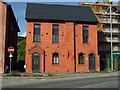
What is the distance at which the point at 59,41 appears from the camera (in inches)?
1783

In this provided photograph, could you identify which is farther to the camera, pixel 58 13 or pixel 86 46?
pixel 58 13

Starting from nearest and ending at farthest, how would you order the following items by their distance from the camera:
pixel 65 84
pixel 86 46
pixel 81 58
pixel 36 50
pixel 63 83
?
pixel 65 84
pixel 63 83
pixel 36 50
pixel 81 58
pixel 86 46

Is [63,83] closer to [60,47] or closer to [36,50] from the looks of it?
[36,50]

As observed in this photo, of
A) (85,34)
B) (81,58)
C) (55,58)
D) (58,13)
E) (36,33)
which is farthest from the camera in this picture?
(58,13)

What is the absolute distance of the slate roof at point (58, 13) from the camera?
4525 cm

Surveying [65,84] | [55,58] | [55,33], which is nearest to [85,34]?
[55,33]

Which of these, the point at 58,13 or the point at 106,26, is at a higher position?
the point at 106,26

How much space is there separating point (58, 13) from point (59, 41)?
191 inches

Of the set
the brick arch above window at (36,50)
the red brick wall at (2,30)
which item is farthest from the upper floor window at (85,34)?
the red brick wall at (2,30)

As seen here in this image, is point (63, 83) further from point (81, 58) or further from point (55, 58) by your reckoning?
point (81, 58)

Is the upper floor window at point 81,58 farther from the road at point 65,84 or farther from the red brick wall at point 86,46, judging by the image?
the road at point 65,84

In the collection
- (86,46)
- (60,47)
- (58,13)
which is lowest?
(60,47)

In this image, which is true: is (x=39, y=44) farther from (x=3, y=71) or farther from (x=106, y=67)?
(x=106, y=67)

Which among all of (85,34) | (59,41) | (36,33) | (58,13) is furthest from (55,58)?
(58,13)
